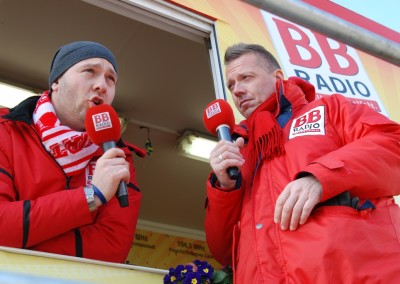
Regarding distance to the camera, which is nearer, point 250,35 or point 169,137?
point 250,35

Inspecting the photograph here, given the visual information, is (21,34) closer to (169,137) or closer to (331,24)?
(169,137)

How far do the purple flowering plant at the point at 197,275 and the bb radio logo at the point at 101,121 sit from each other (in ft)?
1.75

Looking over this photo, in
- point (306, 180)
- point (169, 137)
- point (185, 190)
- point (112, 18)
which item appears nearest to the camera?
point (306, 180)

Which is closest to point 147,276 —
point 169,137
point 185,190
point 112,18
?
point 112,18

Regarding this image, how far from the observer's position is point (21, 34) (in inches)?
149

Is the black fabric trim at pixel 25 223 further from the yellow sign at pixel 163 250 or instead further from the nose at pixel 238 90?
the yellow sign at pixel 163 250

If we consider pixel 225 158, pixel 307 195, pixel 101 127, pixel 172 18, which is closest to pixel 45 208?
pixel 101 127

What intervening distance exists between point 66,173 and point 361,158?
1.04 metres

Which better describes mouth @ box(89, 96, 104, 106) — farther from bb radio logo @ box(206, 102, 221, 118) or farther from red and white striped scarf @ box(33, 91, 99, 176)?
bb radio logo @ box(206, 102, 221, 118)

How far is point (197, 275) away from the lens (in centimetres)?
174

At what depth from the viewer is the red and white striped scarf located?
196 cm

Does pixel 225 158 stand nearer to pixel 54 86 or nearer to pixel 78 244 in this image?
pixel 78 244

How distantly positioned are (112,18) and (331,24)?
103 inches

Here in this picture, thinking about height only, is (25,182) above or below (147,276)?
above
